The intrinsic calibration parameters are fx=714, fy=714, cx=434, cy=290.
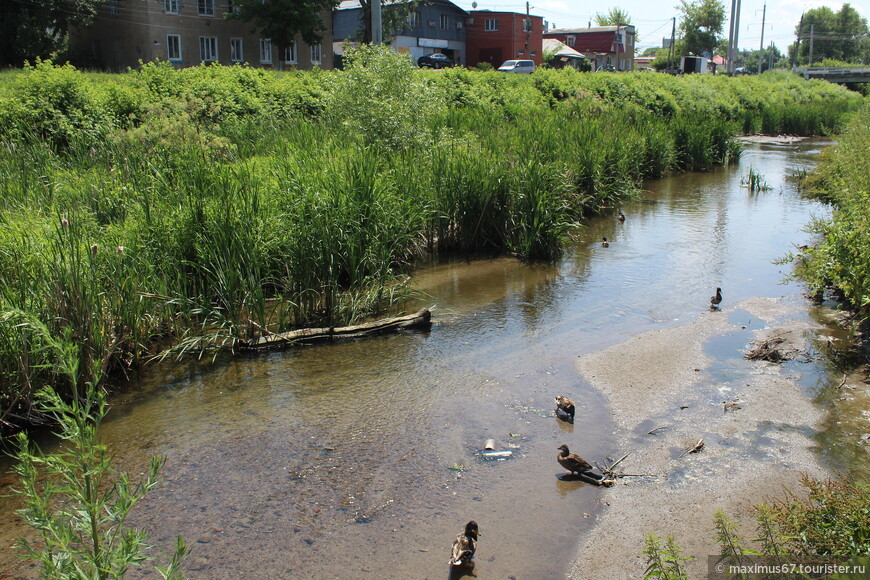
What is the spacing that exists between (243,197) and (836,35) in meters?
127

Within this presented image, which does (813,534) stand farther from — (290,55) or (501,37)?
(501,37)

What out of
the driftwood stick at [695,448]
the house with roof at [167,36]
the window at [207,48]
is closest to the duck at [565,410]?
the driftwood stick at [695,448]

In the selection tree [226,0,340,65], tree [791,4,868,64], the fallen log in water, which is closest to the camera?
the fallen log in water

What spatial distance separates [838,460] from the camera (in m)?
4.78

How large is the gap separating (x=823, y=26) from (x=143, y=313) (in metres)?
132

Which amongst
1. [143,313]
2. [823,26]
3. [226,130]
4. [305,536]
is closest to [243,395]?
[143,313]

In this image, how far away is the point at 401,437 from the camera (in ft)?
17.2

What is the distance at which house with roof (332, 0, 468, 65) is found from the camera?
194ft

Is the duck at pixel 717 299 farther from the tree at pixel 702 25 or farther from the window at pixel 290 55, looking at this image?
the tree at pixel 702 25

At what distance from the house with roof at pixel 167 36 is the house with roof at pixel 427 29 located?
16.4 m

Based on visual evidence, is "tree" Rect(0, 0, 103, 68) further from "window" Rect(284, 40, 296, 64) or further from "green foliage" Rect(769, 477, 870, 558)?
"green foliage" Rect(769, 477, 870, 558)

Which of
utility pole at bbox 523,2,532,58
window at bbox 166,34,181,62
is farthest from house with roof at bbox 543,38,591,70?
window at bbox 166,34,181,62

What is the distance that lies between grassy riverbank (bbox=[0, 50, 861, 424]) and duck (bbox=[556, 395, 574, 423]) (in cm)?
276

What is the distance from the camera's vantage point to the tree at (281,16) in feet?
124
